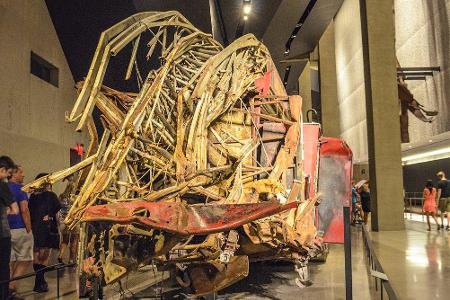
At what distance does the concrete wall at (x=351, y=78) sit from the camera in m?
23.9

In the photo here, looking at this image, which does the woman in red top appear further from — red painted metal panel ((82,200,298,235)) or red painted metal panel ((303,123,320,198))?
red painted metal panel ((82,200,298,235))

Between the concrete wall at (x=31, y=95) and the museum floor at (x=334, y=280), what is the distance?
193 inches

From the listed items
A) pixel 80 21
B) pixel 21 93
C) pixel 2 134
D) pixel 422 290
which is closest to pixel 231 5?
pixel 80 21

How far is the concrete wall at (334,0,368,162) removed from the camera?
78.4 feet

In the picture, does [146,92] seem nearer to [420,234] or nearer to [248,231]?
[248,231]

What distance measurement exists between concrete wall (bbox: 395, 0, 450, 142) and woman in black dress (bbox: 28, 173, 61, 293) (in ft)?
40.5

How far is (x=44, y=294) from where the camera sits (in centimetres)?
696

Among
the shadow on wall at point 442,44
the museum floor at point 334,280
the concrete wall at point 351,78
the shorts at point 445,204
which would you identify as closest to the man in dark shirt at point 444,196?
the shorts at point 445,204

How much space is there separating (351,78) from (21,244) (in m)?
22.5

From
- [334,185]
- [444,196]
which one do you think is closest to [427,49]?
[444,196]

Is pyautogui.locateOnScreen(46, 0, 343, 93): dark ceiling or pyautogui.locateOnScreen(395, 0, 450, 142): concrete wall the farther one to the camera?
pyautogui.locateOnScreen(395, 0, 450, 142): concrete wall

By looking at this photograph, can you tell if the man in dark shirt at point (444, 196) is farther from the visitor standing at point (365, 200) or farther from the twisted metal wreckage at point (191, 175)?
the twisted metal wreckage at point (191, 175)

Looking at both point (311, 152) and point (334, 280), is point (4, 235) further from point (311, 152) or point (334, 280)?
point (334, 280)

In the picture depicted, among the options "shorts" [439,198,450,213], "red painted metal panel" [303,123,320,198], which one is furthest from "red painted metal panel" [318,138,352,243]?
"shorts" [439,198,450,213]
